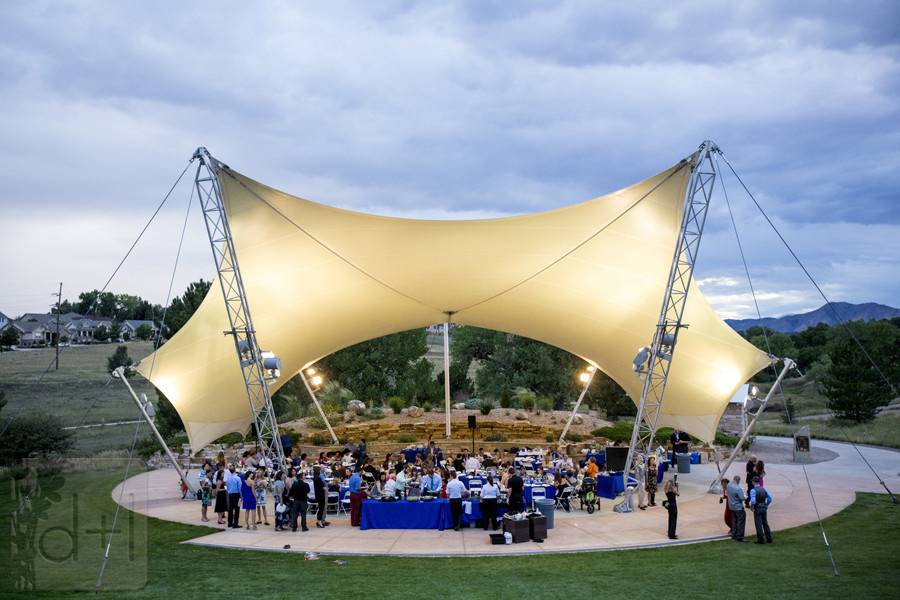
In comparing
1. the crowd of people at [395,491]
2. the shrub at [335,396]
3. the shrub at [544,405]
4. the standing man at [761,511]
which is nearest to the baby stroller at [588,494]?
the crowd of people at [395,491]

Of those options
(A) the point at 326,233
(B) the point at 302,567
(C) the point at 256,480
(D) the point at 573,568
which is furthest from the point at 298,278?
(D) the point at 573,568

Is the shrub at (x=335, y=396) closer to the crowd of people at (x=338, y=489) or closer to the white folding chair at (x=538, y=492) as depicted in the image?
the crowd of people at (x=338, y=489)

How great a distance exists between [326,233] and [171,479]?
976 centimetres

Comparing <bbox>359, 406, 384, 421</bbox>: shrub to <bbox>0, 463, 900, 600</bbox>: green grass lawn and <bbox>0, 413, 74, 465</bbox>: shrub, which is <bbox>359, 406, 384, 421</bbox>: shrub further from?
<bbox>0, 463, 900, 600</bbox>: green grass lawn

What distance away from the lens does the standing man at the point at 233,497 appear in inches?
478

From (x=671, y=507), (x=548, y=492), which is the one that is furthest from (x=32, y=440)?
(x=671, y=507)

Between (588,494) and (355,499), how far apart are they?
490cm

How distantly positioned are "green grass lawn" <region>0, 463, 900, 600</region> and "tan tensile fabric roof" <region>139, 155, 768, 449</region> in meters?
5.05

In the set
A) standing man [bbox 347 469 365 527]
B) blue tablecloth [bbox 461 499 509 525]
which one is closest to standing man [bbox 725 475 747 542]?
blue tablecloth [bbox 461 499 509 525]

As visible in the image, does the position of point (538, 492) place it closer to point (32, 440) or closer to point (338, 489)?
point (338, 489)

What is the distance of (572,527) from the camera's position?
11953 mm

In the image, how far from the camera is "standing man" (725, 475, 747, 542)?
34.1ft

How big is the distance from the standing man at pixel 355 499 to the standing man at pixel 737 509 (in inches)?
264

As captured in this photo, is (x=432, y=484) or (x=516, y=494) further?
(x=432, y=484)
